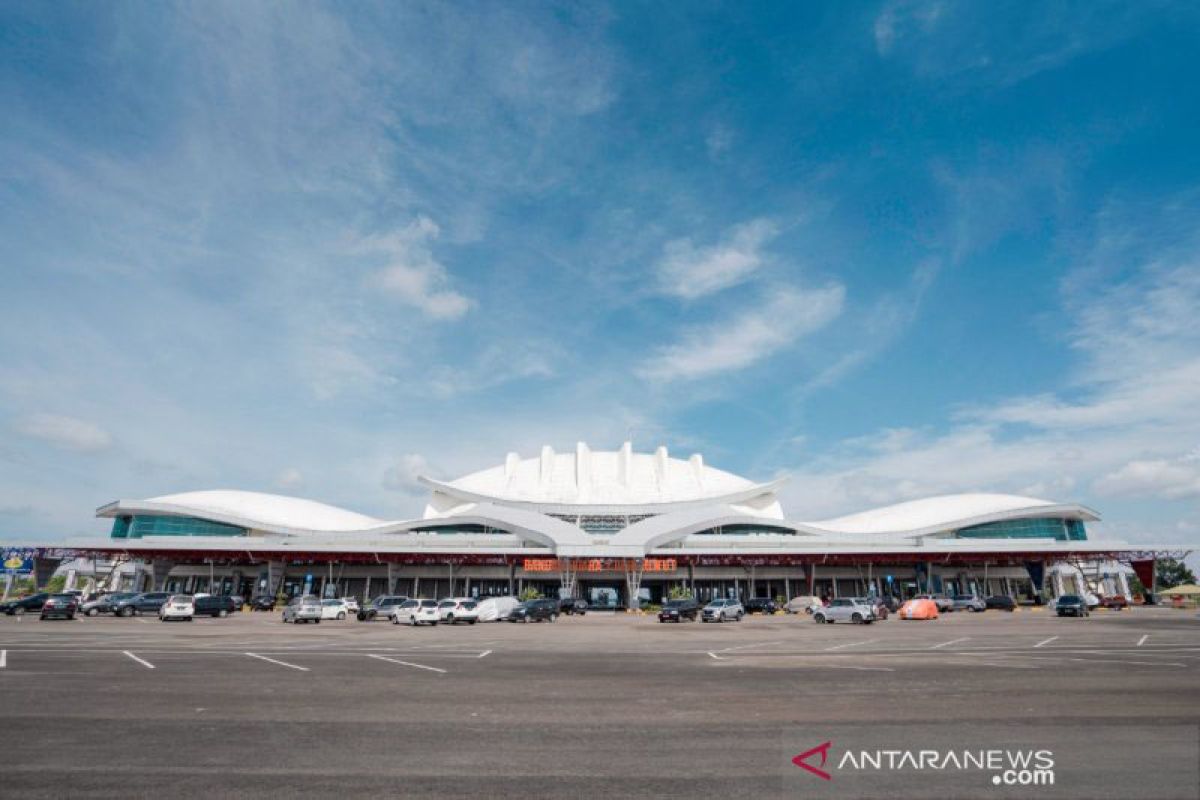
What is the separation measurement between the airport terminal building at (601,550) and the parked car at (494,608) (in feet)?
59.4

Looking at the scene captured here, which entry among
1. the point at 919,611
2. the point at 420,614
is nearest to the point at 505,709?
the point at 420,614

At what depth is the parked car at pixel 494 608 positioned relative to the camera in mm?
39688

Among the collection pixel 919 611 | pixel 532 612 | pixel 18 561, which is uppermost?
pixel 18 561

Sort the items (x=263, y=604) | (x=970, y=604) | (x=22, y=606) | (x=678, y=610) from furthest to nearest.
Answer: (x=263, y=604), (x=970, y=604), (x=22, y=606), (x=678, y=610)

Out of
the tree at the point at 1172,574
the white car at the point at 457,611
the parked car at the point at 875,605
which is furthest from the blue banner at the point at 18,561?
the tree at the point at 1172,574

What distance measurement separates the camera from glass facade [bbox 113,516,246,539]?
232ft

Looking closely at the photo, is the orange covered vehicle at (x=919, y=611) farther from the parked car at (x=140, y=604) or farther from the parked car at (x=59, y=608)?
the parked car at (x=59, y=608)

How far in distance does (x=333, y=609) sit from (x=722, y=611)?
2480 centimetres

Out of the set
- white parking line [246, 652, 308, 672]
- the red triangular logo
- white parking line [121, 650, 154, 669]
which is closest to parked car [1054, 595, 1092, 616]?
the red triangular logo

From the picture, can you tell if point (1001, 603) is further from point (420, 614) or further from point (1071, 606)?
point (420, 614)

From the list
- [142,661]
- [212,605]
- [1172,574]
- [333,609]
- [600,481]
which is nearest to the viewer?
[142,661]

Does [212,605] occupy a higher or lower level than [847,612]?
higher

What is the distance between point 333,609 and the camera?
4238cm

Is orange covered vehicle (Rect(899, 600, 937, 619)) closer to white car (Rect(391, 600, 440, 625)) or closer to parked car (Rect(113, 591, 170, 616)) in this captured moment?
white car (Rect(391, 600, 440, 625))
